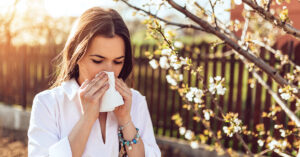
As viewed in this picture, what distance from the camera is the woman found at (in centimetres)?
153

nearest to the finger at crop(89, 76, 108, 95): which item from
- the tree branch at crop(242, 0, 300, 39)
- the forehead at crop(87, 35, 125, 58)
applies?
the forehead at crop(87, 35, 125, 58)

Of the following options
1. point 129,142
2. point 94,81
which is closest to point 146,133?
point 129,142

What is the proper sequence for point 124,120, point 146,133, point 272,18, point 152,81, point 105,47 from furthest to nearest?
point 152,81 → point 146,133 → point 124,120 → point 105,47 → point 272,18

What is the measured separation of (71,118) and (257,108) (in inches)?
131

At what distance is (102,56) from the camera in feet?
5.12

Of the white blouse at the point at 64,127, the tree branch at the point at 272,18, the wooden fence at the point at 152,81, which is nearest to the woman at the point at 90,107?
the white blouse at the point at 64,127

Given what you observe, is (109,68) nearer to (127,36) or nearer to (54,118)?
(127,36)

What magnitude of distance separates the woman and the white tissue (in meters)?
0.03

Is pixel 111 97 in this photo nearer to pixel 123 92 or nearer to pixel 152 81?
pixel 123 92

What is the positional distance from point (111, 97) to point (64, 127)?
33 centimetres

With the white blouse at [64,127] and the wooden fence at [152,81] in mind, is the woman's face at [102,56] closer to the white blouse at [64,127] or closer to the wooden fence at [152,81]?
the white blouse at [64,127]

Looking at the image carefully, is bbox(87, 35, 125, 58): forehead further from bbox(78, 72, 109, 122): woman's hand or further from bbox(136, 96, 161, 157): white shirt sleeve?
bbox(136, 96, 161, 157): white shirt sleeve

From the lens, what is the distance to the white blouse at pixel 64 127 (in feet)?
5.01

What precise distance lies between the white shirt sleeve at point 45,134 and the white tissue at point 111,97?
0.87 ft
